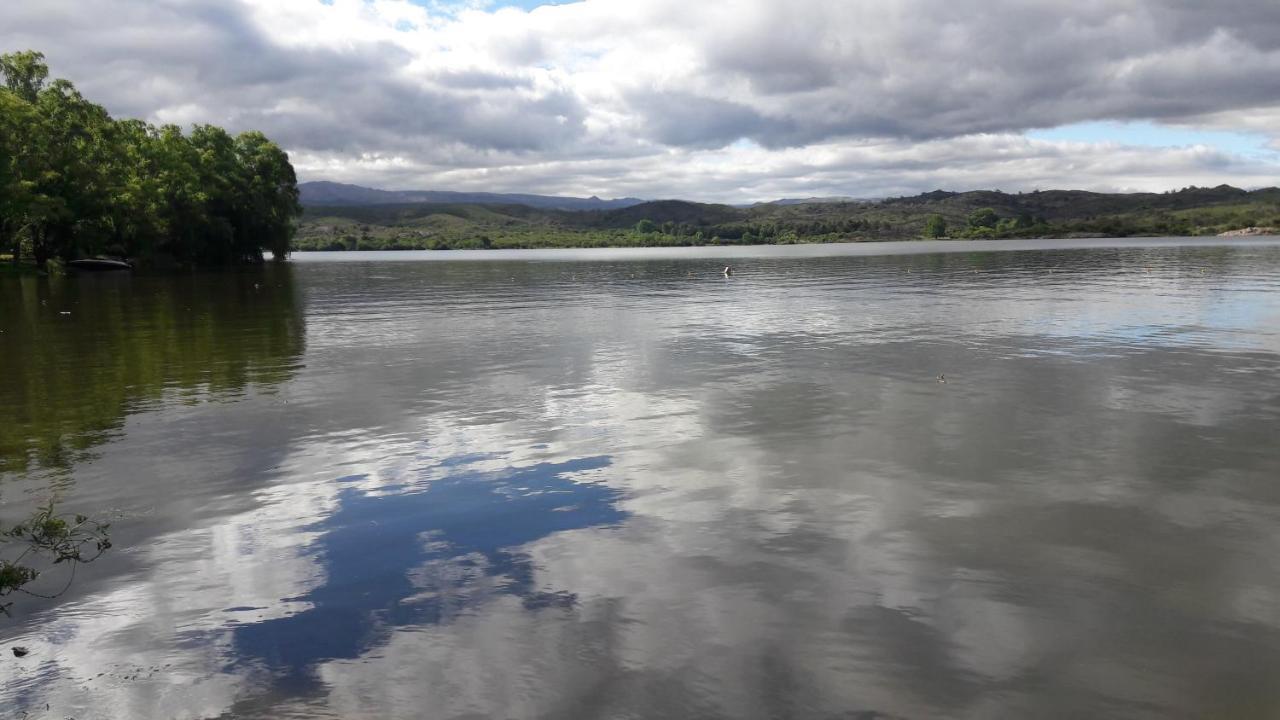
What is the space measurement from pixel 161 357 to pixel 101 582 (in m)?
25.3

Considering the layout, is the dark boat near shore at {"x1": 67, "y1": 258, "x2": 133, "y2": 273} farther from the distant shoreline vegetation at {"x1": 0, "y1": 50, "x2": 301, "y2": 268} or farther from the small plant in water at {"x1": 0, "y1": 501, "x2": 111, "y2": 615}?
the small plant in water at {"x1": 0, "y1": 501, "x2": 111, "y2": 615}

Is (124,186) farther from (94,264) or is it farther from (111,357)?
(111,357)

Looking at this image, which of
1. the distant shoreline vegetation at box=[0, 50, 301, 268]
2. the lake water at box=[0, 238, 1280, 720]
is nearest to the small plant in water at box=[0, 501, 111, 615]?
the lake water at box=[0, 238, 1280, 720]

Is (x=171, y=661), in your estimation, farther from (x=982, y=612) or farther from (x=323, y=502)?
(x=982, y=612)

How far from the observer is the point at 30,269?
338 feet

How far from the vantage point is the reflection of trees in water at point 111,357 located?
21.1 metres

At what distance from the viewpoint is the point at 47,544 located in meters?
13.1

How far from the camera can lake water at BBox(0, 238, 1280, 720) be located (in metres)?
9.11

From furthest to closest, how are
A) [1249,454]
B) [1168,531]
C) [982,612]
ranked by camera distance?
[1249,454] → [1168,531] → [982,612]

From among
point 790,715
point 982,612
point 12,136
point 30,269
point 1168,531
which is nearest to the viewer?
point 790,715

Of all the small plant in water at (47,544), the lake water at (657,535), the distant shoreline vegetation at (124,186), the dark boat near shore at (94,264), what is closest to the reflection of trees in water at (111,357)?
the lake water at (657,535)

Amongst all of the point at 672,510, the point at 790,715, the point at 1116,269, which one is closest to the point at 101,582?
the point at 672,510

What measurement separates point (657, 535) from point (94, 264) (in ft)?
400

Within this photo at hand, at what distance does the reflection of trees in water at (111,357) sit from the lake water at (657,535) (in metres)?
0.28
